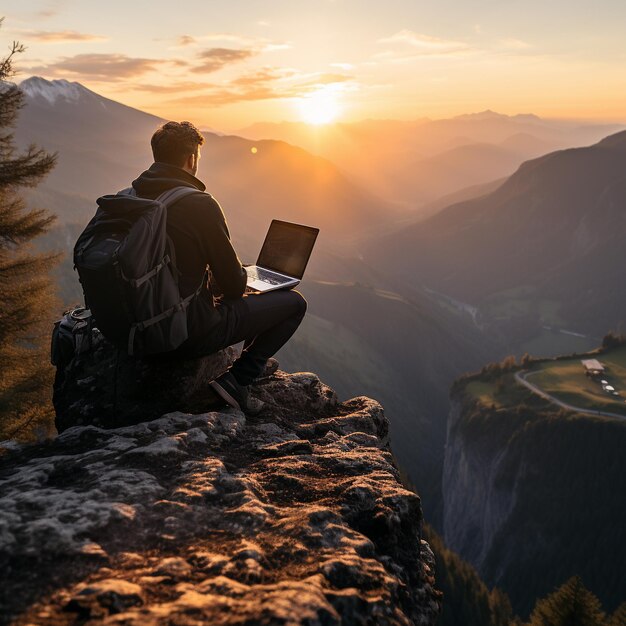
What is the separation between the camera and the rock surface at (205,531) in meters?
3.17

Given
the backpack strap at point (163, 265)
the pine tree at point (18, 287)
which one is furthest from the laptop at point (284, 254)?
the pine tree at point (18, 287)

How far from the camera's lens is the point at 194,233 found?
19.2 feet

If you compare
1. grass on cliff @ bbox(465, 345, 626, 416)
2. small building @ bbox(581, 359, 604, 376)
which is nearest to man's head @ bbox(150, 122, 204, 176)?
grass on cliff @ bbox(465, 345, 626, 416)

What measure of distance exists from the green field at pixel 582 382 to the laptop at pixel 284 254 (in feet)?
421

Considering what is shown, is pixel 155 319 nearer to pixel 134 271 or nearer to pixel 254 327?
pixel 134 271

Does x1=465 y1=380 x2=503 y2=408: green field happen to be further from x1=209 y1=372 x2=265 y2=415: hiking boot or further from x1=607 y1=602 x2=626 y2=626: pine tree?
x1=209 y1=372 x2=265 y2=415: hiking boot

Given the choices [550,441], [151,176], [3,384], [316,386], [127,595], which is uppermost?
[151,176]

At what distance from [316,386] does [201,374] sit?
2.46 metres

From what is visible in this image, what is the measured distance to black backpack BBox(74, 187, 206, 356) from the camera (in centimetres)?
541

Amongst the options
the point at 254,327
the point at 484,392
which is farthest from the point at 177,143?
the point at 484,392

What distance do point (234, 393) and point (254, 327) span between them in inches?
42.5

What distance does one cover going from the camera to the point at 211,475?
5141 millimetres

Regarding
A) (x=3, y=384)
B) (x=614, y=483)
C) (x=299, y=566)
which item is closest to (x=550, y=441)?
(x=614, y=483)

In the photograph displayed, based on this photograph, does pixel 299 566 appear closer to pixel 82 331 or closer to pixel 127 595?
pixel 127 595
